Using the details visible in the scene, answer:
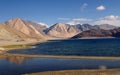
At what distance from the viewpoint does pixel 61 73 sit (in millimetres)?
43719

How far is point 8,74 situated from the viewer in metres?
52.1

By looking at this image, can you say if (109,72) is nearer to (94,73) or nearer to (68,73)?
(94,73)

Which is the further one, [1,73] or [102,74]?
[1,73]

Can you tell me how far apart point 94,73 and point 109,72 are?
2422 mm

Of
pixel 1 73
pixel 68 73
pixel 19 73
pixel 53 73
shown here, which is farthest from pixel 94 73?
pixel 1 73

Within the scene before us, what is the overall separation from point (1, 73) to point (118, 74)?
24.8 meters

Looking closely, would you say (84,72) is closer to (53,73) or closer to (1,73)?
(53,73)

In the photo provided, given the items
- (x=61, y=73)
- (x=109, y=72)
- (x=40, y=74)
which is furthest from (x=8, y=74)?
(x=109, y=72)

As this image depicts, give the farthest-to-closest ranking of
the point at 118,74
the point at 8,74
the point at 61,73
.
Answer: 1. the point at 8,74
2. the point at 61,73
3. the point at 118,74

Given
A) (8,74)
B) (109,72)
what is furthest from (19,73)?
(109,72)

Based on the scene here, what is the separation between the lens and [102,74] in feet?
137

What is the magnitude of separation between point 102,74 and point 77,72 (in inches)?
169

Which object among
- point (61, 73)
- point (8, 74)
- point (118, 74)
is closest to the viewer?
point (118, 74)

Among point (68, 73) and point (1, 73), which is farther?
point (1, 73)
